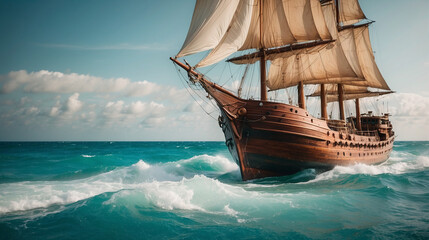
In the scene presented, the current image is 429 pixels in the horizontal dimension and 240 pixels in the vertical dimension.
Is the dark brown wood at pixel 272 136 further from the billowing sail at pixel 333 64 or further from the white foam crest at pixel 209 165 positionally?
the white foam crest at pixel 209 165

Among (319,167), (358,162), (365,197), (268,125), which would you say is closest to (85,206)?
(268,125)

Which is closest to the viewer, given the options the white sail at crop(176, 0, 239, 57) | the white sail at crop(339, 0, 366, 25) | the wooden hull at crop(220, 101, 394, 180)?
the white sail at crop(176, 0, 239, 57)

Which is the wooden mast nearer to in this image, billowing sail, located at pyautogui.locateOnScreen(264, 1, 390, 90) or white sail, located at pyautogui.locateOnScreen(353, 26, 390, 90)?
billowing sail, located at pyautogui.locateOnScreen(264, 1, 390, 90)

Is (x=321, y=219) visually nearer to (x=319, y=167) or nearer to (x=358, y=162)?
(x=319, y=167)

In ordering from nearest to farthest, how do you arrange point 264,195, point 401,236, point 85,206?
1. point 401,236
2. point 85,206
3. point 264,195

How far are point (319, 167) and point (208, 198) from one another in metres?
8.93

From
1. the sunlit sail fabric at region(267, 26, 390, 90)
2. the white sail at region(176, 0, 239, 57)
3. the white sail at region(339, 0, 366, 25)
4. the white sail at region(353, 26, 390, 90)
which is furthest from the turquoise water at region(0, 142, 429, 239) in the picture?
the white sail at region(339, 0, 366, 25)

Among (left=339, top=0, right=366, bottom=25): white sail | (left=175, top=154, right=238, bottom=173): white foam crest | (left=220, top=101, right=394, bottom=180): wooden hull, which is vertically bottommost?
(left=175, top=154, right=238, bottom=173): white foam crest

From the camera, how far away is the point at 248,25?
52.1 ft

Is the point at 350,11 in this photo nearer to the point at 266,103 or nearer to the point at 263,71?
the point at 263,71

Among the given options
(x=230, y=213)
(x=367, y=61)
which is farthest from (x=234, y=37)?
(x=367, y=61)

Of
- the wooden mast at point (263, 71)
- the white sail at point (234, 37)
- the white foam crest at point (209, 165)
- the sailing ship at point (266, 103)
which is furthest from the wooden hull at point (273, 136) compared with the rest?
the white foam crest at point (209, 165)

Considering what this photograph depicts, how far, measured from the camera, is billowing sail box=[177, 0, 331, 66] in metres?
13.7

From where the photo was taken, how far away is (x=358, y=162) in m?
19.5
